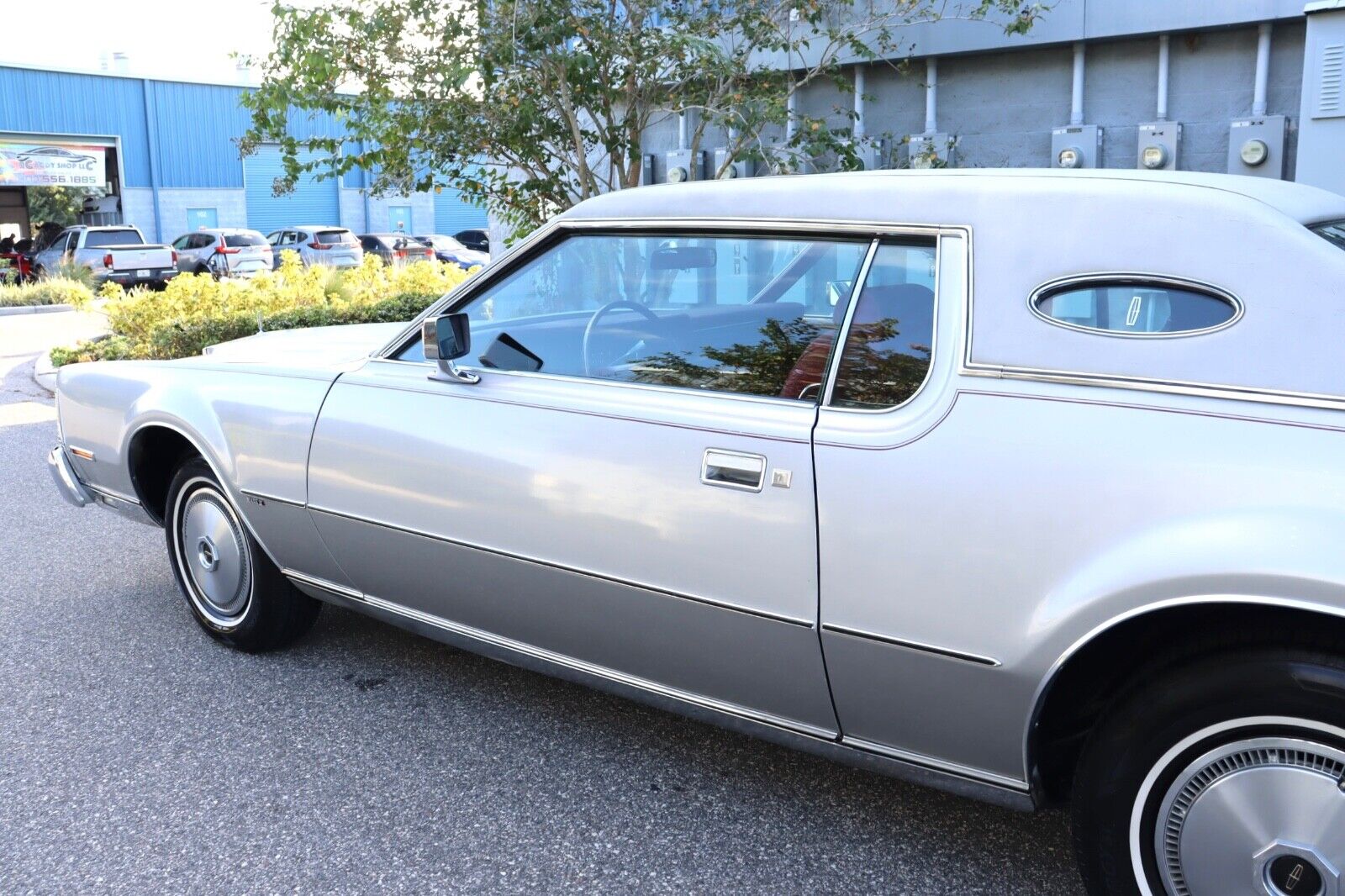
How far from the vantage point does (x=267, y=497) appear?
3.85 metres

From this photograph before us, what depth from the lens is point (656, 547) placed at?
2857 mm

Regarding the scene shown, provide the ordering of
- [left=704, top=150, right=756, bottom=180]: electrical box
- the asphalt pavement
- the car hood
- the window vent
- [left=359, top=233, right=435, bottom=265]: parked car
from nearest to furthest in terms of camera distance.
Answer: the asphalt pavement, the car hood, the window vent, [left=704, top=150, right=756, bottom=180]: electrical box, [left=359, top=233, right=435, bottom=265]: parked car

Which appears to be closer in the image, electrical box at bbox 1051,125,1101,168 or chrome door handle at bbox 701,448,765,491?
chrome door handle at bbox 701,448,765,491

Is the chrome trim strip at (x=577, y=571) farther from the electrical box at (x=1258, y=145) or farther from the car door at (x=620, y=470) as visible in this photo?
the electrical box at (x=1258, y=145)

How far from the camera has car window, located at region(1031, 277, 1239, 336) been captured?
228 cm

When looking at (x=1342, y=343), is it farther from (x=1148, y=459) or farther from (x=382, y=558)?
(x=382, y=558)

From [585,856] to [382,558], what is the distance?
1.15m

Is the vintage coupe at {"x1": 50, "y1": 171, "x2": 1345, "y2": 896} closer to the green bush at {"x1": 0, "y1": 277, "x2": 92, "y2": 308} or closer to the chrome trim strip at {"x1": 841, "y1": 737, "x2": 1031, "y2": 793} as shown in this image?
the chrome trim strip at {"x1": 841, "y1": 737, "x2": 1031, "y2": 793}

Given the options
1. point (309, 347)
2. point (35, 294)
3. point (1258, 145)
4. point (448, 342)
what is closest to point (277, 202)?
point (35, 294)

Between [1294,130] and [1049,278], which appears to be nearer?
[1049,278]

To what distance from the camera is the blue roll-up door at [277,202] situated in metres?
39.9

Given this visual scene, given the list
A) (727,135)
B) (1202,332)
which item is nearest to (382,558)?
(1202,332)

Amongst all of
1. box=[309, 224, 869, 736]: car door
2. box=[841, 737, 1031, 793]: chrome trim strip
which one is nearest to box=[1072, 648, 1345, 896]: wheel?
box=[841, 737, 1031, 793]: chrome trim strip

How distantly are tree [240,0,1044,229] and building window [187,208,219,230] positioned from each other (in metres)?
32.5
